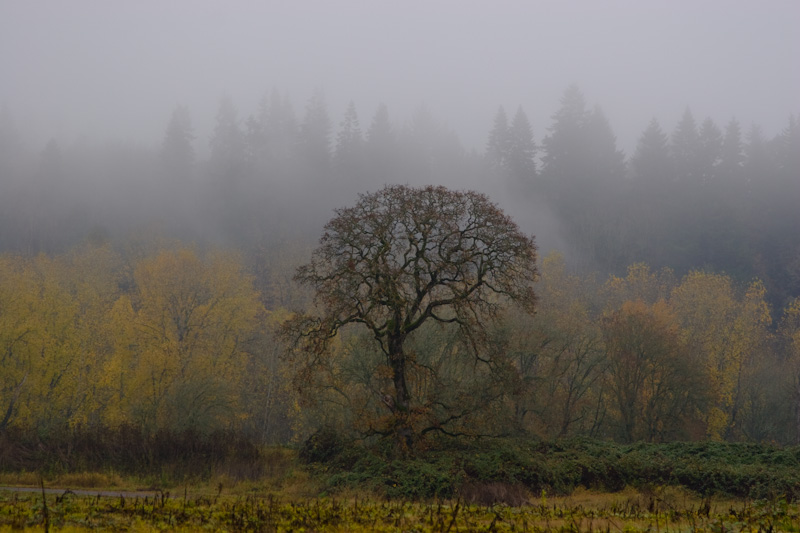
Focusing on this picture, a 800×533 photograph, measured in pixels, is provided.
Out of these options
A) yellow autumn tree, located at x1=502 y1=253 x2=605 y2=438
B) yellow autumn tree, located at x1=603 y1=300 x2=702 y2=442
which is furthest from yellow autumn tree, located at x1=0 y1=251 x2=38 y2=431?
yellow autumn tree, located at x1=603 y1=300 x2=702 y2=442

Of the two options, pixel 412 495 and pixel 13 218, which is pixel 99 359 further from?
pixel 13 218

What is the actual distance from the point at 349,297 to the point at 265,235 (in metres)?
65.6

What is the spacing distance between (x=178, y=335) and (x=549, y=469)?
34223 mm

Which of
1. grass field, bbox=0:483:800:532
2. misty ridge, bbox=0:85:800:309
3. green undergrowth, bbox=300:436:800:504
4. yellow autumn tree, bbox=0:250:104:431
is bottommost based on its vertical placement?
green undergrowth, bbox=300:436:800:504

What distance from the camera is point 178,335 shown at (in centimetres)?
4484

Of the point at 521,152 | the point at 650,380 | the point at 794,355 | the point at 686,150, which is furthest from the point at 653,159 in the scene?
the point at 650,380

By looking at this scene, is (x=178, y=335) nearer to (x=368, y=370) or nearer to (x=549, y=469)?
(x=368, y=370)

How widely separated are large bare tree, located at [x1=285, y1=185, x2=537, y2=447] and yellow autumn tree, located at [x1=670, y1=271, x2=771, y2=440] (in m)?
27.7

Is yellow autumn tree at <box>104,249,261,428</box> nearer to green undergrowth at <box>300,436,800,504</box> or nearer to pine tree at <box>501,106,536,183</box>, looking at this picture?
green undergrowth at <box>300,436,800,504</box>

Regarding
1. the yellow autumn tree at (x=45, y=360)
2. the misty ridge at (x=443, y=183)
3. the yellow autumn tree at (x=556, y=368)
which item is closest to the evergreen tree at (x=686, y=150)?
the misty ridge at (x=443, y=183)

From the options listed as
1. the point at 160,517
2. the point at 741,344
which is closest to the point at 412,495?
the point at 160,517

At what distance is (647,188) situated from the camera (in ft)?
297

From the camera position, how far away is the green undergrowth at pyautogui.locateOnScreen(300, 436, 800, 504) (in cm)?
1792

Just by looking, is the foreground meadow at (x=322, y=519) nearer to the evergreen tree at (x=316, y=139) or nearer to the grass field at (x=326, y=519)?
the grass field at (x=326, y=519)
